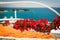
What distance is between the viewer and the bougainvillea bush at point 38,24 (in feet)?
6.19

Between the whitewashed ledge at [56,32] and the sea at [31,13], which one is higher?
the sea at [31,13]

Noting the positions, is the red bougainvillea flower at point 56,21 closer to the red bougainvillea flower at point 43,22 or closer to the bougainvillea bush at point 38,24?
the bougainvillea bush at point 38,24

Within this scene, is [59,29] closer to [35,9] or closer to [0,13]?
[35,9]

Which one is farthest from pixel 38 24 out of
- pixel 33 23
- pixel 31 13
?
pixel 31 13

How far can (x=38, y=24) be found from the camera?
1.93m

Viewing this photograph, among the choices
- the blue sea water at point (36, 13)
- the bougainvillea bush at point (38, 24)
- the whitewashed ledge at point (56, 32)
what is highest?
the blue sea water at point (36, 13)

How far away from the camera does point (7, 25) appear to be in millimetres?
1987

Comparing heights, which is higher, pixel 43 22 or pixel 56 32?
pixel 43 22

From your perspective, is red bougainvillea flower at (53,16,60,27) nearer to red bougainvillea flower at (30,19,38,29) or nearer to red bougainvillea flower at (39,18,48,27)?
red bougainvillea flower at (39,18,48,27)

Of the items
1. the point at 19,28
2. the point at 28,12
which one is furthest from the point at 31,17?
the point at 19,28

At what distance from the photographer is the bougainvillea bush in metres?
1.89

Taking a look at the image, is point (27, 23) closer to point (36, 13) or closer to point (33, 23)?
point (33, 23)

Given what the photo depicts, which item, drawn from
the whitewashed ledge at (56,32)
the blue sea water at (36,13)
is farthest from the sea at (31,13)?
A: the whitewashed ledge at (56,32)

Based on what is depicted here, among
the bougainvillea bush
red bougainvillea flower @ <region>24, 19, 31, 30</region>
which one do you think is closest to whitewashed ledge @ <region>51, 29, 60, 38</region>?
the bougainvillea bush
